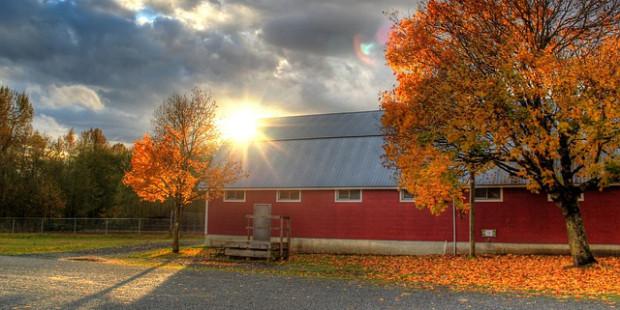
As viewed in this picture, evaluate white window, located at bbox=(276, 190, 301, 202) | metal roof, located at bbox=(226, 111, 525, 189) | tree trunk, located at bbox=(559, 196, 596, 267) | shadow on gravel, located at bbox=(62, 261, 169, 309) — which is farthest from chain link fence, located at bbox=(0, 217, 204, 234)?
tree trunk, located at bbox=(559, 196, 596, 267)

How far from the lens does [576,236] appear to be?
55.3 ft

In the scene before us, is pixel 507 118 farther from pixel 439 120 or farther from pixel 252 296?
pixel 252 296

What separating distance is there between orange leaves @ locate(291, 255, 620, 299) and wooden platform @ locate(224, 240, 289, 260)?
793mm

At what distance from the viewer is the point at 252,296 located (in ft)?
37.8

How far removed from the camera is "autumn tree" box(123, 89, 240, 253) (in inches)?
909

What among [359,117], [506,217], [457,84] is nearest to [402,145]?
[457,84]

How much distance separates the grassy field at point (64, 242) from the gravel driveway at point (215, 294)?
1144 cm

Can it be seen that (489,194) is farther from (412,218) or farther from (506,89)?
(506,89)

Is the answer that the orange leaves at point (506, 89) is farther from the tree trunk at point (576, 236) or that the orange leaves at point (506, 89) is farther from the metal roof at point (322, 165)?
the metal roof at point (322, 165)

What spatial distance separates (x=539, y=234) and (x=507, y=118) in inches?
344

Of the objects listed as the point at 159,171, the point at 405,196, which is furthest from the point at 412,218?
the point at 159,171

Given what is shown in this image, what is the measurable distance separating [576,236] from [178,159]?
53.9 ft

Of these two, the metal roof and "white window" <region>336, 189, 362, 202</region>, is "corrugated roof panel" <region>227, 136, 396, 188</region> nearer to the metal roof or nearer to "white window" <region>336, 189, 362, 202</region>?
the metal roof

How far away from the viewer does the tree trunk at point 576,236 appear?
54.8ft
